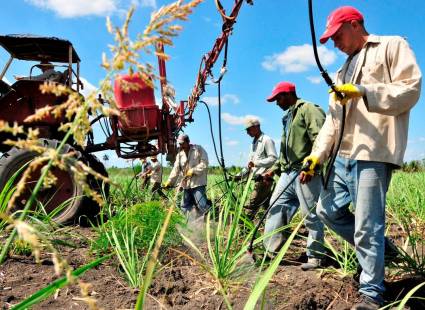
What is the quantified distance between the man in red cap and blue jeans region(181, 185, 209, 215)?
3671 millimetres

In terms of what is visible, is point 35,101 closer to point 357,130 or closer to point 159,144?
point 159,144

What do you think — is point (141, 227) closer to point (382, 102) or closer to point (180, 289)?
point (180, 289)

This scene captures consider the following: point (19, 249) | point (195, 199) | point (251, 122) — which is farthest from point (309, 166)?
point (195, 199)

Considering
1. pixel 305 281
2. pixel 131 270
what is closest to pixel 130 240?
pixel 131 270

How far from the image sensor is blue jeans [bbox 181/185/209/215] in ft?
20.1

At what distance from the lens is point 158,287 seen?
2.69 metres

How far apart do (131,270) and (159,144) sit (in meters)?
3.04

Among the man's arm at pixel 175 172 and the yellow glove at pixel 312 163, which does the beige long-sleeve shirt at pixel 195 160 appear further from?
the yellow glove at pixel 312 163

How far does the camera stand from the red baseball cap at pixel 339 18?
249 cm

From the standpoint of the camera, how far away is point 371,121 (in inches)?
95.1

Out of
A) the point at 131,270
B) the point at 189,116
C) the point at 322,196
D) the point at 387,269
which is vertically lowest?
the point at 387,269

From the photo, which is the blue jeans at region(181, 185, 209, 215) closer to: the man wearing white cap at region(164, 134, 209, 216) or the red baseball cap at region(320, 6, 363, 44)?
the man wearing white cap at region(164, 134, 209, 216)

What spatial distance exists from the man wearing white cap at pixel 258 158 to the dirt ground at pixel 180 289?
212 centimetres

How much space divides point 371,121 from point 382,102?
0.21m
